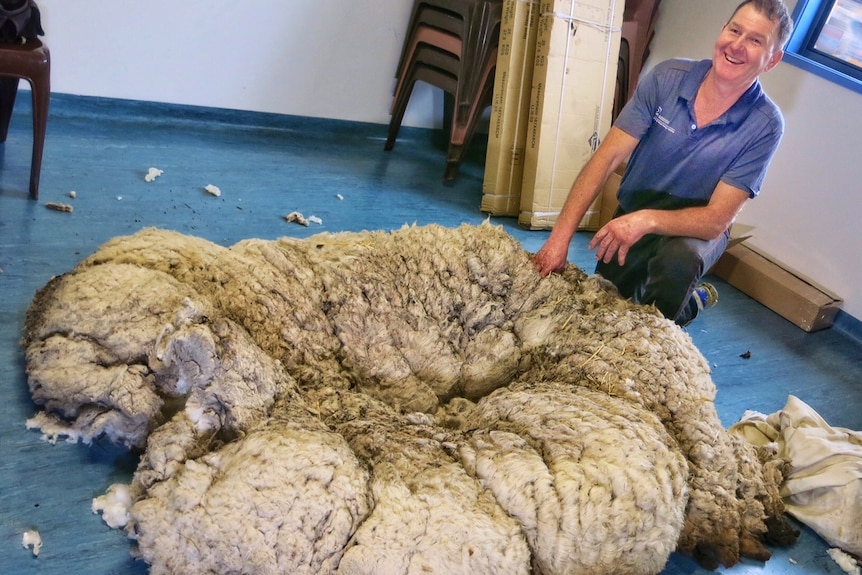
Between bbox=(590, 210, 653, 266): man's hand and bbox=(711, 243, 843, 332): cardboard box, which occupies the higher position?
bbox=(590, 210, 653, 266): man's hand

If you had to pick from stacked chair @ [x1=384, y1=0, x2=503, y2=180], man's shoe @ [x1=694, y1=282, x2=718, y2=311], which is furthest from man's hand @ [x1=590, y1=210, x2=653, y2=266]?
stacked chair @ [x1=384, y1=0, x2=503, y2=180]

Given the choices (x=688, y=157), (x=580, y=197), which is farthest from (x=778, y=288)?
(x=580, y=197)

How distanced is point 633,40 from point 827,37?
113 centimetres

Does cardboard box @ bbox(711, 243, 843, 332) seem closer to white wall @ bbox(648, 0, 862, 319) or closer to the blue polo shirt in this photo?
white wall @ bbox(648, 0, 862, 319)

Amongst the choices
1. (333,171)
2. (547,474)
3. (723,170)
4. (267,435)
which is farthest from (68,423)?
(333,171)

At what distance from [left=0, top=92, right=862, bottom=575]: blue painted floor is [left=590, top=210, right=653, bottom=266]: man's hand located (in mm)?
858

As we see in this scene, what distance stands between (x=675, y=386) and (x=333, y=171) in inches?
103

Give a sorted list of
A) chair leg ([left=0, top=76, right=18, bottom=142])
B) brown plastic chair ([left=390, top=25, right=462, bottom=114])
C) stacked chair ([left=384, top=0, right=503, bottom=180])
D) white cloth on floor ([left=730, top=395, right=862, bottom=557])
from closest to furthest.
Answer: white cloth on floor ([left=730, top=395, right=862, bottom=557]) < chair leg ([left=0, top=76, right=18, bottom=142]) < stacked chair ([left=384, top=0, right=503, bottom=180]) < brown plastic chair ([left=390, top=25, right=462, bottom=114])

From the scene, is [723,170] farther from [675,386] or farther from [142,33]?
[142,33]

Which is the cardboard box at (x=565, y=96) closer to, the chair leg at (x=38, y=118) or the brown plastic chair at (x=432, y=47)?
the brown plastic chair at (x=432, y=47)

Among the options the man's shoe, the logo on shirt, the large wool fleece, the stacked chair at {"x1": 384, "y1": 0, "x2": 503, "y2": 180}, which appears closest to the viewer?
the large wool fleece

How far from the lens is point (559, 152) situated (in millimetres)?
3941

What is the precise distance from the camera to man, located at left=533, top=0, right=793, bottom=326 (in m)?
2.16

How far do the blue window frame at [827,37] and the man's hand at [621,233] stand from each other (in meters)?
2.04
